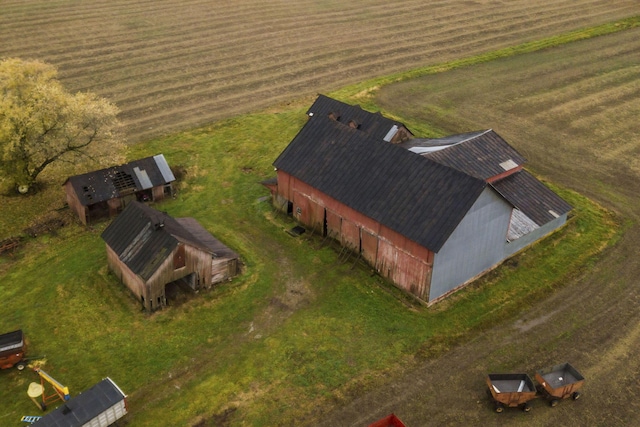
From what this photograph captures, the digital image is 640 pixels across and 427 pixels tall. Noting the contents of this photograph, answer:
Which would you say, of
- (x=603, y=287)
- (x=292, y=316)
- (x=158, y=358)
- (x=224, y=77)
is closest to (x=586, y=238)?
(x=603, y=287)

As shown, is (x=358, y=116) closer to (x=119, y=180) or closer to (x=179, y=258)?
(x=119, y=180)

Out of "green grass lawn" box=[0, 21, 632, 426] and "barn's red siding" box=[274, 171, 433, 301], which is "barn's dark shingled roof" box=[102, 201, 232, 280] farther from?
"barn's red siding" box=[274, 171, 433, 301]

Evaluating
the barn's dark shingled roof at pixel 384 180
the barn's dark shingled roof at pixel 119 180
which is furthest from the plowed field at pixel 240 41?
the barn's dark shingled roof at pixel 384 180

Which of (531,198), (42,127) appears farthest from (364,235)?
(42,127)

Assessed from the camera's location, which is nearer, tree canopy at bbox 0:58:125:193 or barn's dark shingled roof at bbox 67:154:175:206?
tree canopy at bbox 0:58:125:193

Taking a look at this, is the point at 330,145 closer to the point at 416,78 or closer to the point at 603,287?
the point at 603,287

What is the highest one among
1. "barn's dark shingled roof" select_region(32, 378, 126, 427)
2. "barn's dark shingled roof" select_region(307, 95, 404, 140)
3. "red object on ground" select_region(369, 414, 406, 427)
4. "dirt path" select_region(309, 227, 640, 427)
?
"barn's dark shingled roof" select_region(307, 95, 404, 140)

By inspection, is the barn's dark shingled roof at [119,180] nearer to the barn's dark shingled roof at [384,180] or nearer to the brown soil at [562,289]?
the barn's dark shingled roof at [384,180]

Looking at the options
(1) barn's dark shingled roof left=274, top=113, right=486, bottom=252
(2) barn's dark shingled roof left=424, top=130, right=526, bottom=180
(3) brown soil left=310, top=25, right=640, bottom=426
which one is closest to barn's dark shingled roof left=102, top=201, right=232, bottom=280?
(1) barn's dark shingled roof left=274, top=113, right=486, bottom=252
